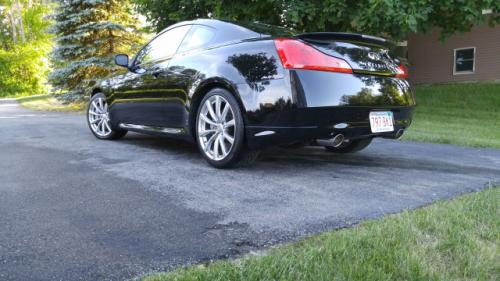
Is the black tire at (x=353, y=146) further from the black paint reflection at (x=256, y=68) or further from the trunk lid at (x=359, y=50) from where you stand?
the black paint reflection at (x=256, y=68)

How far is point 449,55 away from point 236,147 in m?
18.3

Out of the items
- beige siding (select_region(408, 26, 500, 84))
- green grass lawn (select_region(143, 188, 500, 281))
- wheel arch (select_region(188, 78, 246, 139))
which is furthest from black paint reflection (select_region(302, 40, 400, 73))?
beige siding (select_region(408, 26, 500, 84))

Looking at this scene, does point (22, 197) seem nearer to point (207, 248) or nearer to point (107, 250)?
point (107, 250)

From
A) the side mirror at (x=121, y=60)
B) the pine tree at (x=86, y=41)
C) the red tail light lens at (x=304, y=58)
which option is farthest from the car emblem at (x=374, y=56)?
the pine tree at (x=86, y=41)

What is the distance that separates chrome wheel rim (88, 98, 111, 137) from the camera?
6.37 metres

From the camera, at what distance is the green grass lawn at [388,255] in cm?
194

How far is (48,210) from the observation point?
2.97m

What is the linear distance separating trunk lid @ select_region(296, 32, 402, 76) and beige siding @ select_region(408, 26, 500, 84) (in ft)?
48.9

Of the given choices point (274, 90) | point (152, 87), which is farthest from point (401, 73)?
point (152, 87)

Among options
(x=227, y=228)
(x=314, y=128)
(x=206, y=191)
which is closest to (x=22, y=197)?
(x=206, y=191)

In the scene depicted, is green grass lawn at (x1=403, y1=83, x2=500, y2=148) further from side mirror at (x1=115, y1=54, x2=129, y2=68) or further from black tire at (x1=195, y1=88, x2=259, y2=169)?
black tire at (x1=195, y1=88, x2=259, y2=169)

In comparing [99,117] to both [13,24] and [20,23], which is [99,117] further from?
[13,24]

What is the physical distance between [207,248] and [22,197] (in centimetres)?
171

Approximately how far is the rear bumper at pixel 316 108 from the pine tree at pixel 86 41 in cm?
1061
